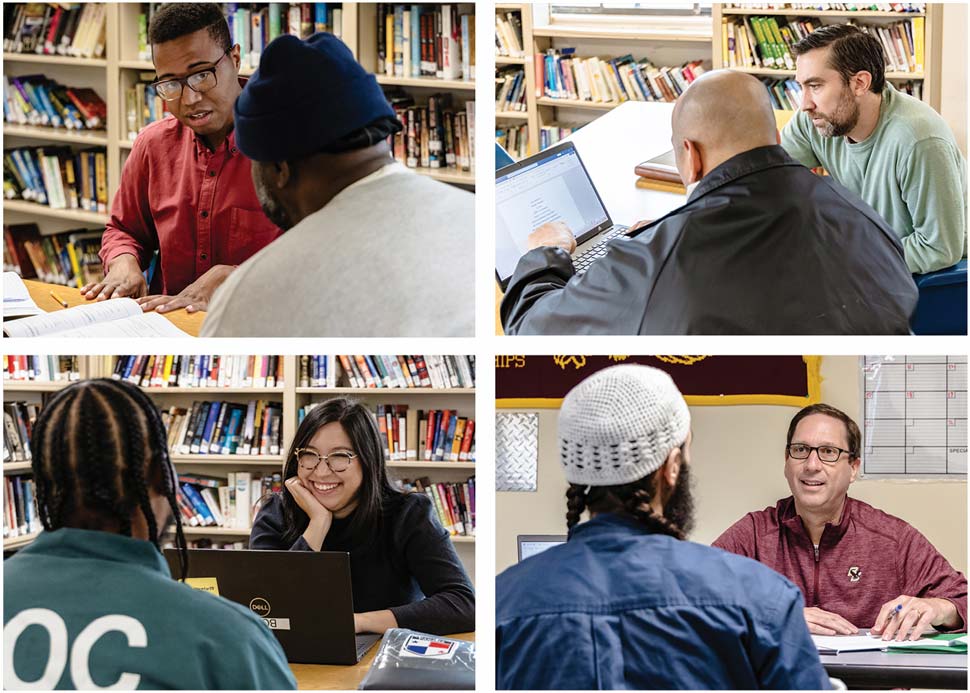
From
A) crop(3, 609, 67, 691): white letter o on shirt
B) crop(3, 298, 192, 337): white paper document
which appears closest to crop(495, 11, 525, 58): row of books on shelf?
crop(3, 298, 192, 337): white paper document

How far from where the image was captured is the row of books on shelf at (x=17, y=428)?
3709 mm

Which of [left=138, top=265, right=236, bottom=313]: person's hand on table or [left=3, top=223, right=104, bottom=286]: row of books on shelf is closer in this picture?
[left=138, top=265, right=236, bottom=313]: person's hand on table

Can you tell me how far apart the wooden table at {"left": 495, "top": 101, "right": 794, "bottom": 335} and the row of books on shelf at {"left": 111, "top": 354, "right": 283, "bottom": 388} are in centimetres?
186

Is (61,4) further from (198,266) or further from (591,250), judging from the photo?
(591,250)

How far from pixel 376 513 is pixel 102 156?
9.18 feet

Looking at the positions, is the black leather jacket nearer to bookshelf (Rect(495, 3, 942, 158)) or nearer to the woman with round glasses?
the woman with round glasses

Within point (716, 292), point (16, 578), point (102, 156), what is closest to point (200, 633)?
point (16, 578)

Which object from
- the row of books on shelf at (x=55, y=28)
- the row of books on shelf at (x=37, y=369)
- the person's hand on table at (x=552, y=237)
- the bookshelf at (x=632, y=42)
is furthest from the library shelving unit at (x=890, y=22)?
the row of books on shelf at (x=37, y=369)

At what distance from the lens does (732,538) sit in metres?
2.48

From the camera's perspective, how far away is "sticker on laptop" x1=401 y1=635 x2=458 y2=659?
66.8 inches

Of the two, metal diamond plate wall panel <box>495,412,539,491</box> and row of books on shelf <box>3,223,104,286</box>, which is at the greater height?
row of books on shelf <box>3,223,104,286</box>

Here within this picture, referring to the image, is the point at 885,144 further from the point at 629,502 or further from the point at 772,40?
the point at 772,40

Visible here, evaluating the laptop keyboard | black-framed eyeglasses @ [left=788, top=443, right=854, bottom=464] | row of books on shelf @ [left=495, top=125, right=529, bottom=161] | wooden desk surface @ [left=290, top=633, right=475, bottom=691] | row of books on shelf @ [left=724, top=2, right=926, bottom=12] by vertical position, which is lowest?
wooden desk surface @ [left=290, top=633, right=475, bottom=691]

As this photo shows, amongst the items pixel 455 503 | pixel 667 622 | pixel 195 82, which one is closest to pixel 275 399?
pixel 455 503
